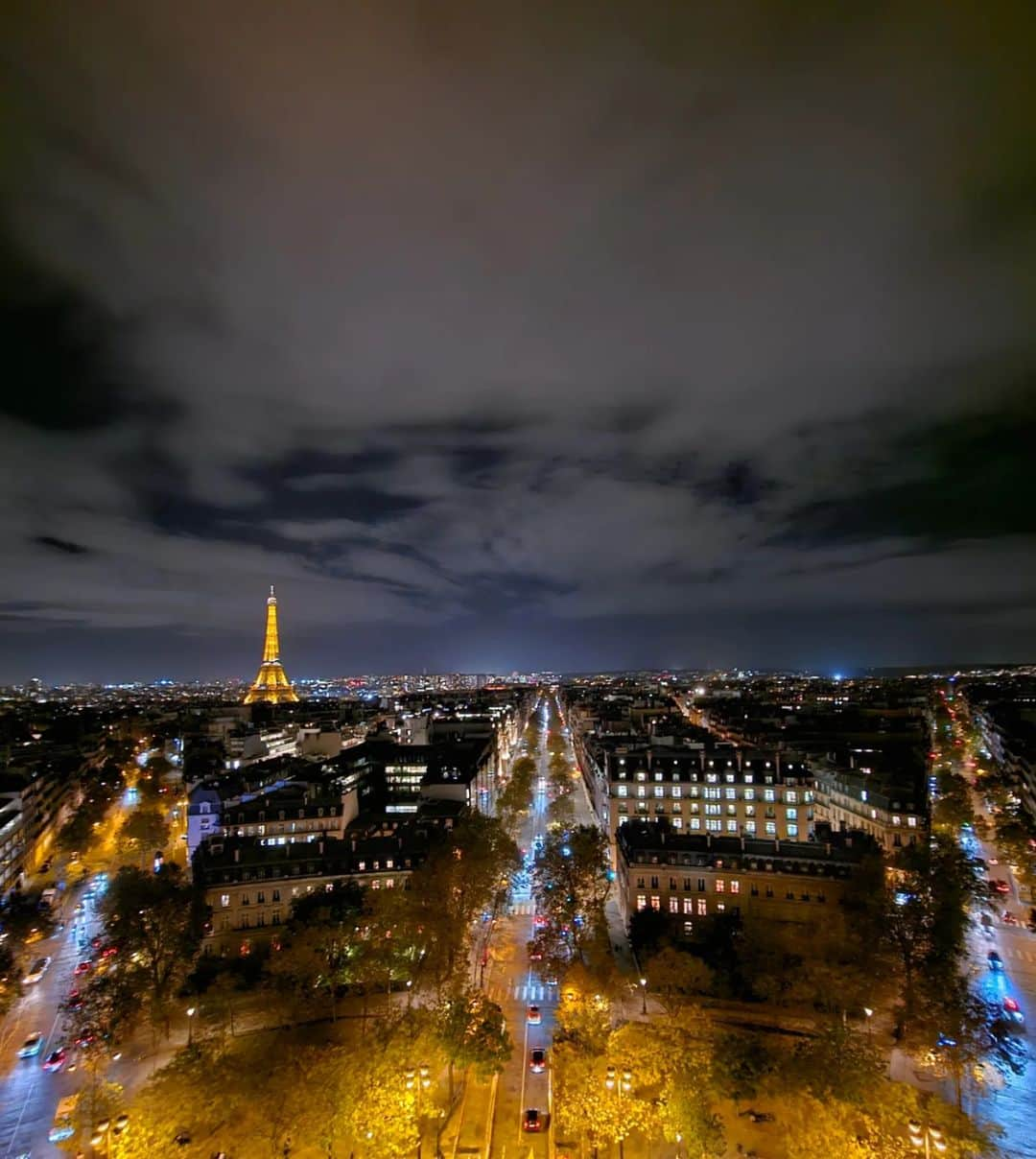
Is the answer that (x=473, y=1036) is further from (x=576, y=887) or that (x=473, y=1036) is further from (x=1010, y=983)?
(x=1010, y=983)

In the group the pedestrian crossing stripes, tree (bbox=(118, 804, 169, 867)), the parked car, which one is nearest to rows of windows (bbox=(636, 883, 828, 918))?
the pedestrian crossing stripes

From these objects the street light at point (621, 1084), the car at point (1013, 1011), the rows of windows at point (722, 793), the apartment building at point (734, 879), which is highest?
the rows of windows at point (722, 793)

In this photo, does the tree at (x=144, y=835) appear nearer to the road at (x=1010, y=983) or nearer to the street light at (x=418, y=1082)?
the street light at (x=418, y=1082)

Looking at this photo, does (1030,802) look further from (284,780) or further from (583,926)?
(284,780)

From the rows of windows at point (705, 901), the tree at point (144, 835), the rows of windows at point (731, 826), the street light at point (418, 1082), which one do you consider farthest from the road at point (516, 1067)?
the tree at point (144, 835)

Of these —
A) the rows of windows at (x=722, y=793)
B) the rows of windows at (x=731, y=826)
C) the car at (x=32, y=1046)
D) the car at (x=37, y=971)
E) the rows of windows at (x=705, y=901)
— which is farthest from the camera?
the rows of windows at (x=731, y=826)

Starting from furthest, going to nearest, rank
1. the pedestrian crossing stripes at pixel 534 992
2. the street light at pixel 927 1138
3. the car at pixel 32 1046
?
the pedestrian crossing stripes at pixel 534 992 → the car at pixel 32 1046 → the street light at pixel 927 1138

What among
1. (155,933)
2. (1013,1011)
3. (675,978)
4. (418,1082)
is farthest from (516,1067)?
(1013,1011)

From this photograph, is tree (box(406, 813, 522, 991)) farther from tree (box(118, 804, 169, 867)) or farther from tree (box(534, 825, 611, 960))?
tree (box(118, 804, 169, 867))
